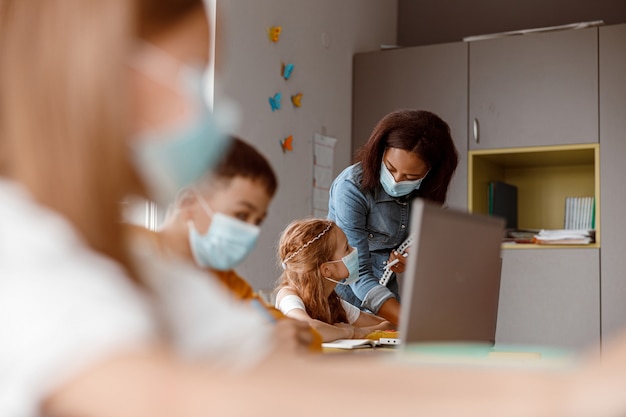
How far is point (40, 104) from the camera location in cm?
42

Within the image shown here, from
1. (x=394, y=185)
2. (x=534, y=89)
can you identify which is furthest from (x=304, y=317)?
(x=534, y=89)

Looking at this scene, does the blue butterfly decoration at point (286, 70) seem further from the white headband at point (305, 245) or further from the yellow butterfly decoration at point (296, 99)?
the white headband at point (305, 245)

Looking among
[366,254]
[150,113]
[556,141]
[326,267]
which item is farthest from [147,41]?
[556,141]

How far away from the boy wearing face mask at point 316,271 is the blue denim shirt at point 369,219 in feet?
0.55

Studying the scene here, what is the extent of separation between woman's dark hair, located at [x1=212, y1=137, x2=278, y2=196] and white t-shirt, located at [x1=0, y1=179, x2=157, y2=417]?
0.40 metres

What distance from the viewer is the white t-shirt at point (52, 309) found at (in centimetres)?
37

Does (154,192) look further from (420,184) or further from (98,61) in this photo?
(420,184)

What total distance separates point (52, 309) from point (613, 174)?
10.6 ft

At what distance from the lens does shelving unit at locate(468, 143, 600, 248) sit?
11.5 ft

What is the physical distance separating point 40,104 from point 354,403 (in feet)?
0.76

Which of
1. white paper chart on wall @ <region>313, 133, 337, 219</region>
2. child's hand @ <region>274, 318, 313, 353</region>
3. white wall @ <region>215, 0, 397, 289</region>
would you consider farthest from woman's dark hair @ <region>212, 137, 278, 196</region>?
white paper chart on wall @ <region>313, 133, 337, 219</region>

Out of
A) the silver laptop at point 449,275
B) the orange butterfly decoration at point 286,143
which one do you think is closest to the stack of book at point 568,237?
the orange butterfly decoration at point 286,143

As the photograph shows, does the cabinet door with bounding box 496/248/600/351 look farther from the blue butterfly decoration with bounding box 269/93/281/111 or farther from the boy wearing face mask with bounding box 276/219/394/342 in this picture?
the boy wearing face mask with bounding box 276/219/394/342

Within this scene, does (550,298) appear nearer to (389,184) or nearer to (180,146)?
(389,184)
